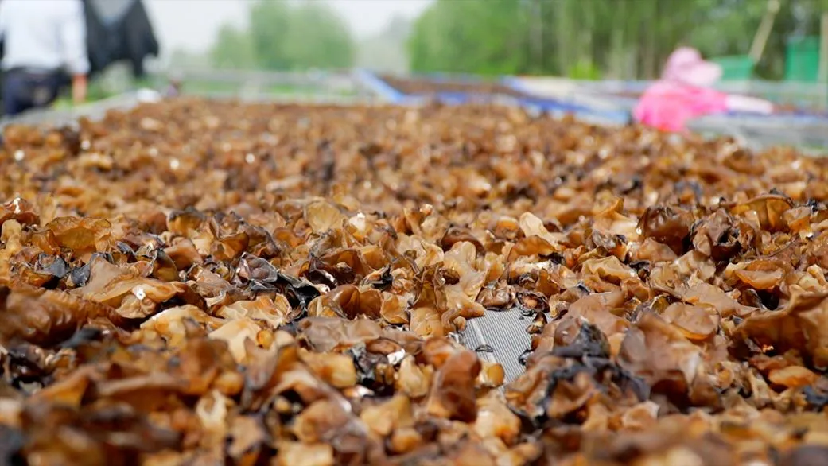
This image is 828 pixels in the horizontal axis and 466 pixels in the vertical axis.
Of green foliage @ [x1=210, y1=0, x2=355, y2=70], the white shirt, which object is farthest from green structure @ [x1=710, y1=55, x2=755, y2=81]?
green foliage @ [x1=210, y1=0, x2=355, y2=70]

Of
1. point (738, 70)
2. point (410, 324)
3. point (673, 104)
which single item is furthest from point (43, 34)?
point (738, 70)

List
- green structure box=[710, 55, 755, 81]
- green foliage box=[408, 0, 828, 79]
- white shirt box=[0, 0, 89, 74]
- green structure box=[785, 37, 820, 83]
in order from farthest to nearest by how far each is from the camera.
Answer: green foliage box=[408, 0, 828, 79] → green structure box=[785, 37, 820, 83] → green structure box=[710, 55, 755, 81] → white shirt box=[0, 0, 89, 74]

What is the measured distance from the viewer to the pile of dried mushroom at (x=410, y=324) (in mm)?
1026

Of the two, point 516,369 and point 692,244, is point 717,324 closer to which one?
point 516,369

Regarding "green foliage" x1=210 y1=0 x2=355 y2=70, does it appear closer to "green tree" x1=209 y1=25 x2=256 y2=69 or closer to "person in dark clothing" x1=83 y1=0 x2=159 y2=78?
"green tree" x1=209 y1=25 x2=256 y2=69

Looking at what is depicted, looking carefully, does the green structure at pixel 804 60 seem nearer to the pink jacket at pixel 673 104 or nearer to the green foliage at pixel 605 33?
the green foliage at pixel 605 33

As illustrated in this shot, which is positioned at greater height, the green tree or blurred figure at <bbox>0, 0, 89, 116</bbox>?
the green tree

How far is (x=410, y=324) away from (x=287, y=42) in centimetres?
6913

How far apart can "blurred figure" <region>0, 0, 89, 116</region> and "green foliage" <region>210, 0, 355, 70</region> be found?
58.4 metres

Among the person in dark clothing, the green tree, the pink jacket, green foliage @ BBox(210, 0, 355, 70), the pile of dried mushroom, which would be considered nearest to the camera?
the pile of dried mushroom

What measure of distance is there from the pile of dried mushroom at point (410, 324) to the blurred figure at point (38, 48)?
610 centimetres

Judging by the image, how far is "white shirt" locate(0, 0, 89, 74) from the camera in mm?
8133

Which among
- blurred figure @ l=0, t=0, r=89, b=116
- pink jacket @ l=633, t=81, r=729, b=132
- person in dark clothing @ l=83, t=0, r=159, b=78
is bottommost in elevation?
pink jacket @ l=633, t=81, r=729, b=132

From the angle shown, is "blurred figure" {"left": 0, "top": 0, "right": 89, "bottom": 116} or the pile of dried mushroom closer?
the pile of dried mushroom
